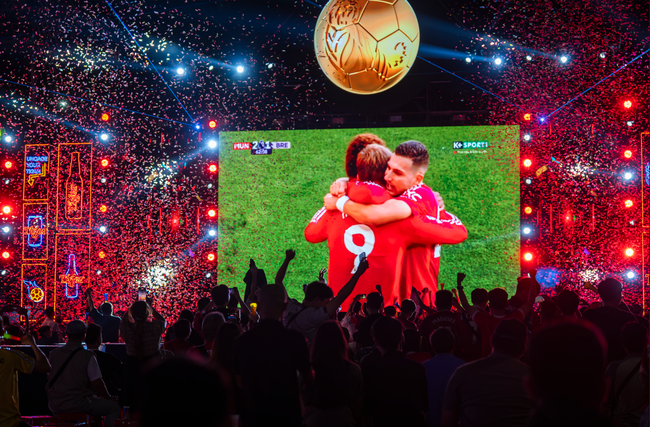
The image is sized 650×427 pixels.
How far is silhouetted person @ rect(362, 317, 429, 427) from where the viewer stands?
3.03 meters

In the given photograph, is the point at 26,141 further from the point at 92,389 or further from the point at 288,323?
the point at 288,323

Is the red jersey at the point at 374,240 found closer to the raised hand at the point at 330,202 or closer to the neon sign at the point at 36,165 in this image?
the raised hand at the point at 330,202

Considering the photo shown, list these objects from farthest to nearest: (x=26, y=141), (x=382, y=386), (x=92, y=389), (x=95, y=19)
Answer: (x=26, y=141)
(x=95, y=19)
(x=92, y=389)
(x=382, y=386)

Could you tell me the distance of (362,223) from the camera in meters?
11.5

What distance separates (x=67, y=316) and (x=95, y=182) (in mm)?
3244

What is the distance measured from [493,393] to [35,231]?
13.6 metres

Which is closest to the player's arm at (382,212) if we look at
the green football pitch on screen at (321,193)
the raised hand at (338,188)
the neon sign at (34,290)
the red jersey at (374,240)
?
the red jersey at (374,240)

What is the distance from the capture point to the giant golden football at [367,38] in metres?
6.96

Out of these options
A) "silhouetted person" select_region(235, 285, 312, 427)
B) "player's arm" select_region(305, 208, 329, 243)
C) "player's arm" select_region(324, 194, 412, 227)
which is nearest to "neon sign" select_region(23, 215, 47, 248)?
"player's arm" select_region(305, 208, 329, 243)

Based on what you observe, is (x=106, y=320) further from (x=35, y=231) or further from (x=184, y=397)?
(x=35, y=231)

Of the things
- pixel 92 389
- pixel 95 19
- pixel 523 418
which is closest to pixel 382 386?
pixel 523 418

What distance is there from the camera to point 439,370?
3.30 meters

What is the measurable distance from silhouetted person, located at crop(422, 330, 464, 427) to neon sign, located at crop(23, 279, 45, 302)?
1257cm

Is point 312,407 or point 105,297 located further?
point 105,297
